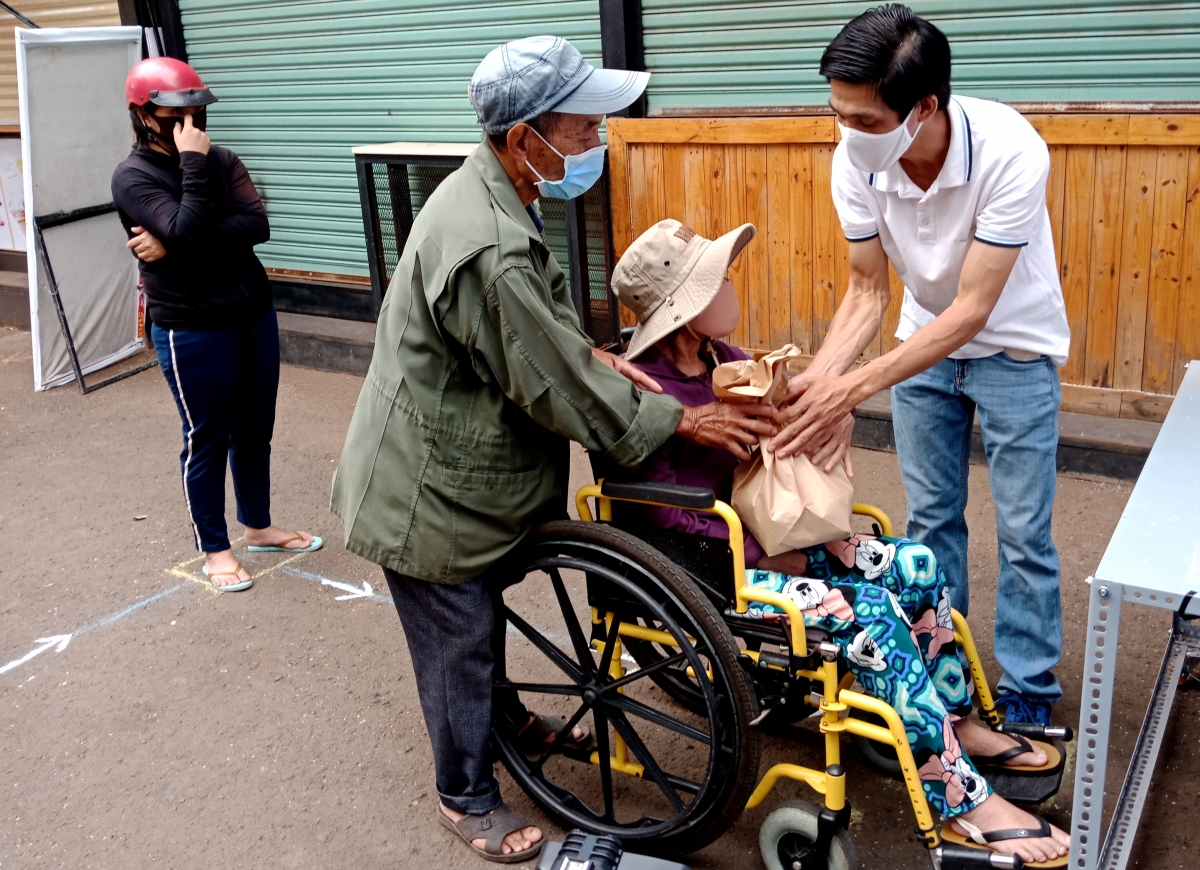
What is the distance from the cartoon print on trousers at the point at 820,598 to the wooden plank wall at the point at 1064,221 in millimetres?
2762

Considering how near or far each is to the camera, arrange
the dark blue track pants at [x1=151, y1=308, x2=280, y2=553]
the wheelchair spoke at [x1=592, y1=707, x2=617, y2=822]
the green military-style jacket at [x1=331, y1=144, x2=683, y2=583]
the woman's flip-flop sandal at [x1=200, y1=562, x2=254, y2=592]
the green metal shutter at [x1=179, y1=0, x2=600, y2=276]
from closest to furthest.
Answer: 1. the green military-style jacket at [x1=331, y1=144, x2=683, y2=583]
2. the wheelchair spoke at [x1=592, y1=707, x2=617, y2=822]
3. the dark blue track pants at [x1=151, y1=308, x2=280, y2=553]
4. the woman's flip-flop sandal at [x1=200, y1=562, x2=254, y2=592]
5. the green metal shutter at [x1=179, y1=0, x2=600, y2=276]

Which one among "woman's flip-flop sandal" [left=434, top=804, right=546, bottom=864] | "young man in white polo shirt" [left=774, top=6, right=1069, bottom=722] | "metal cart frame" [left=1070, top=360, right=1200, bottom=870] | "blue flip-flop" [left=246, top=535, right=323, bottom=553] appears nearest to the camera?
"metal cart frame" [left=1070, top=360, right=1200, bottom=870]

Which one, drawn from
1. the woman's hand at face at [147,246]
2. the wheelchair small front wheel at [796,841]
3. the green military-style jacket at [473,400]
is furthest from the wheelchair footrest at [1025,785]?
the woman's hand at face at [147,246]

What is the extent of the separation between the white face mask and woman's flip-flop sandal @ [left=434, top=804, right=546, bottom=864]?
1761 millimetres

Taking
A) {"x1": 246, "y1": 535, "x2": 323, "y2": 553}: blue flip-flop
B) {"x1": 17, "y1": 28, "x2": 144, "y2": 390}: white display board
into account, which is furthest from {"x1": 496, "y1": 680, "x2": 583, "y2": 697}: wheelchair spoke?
{"x1": 17, "y1": 28, "x2": 144, "y2": 390}: white display board

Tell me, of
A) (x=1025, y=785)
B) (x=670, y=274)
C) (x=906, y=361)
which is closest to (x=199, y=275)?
(x=670, y=274)

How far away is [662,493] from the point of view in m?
2.46

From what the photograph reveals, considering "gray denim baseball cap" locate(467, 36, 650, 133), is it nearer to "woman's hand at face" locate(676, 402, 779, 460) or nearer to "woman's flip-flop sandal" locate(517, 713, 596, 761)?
"woman's hand at face" locate(676, 402, 779, 460)

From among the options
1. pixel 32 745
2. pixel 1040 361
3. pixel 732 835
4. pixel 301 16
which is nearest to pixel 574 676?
pixel 732 835

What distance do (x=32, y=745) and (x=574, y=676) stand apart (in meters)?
1.79

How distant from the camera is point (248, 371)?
421 centimetres

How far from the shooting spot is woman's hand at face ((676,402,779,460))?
2.54 metres

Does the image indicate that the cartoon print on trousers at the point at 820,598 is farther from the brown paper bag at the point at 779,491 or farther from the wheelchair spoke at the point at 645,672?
the wheelchair spoke at the point at 645,672

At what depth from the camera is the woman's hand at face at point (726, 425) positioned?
254 cm
